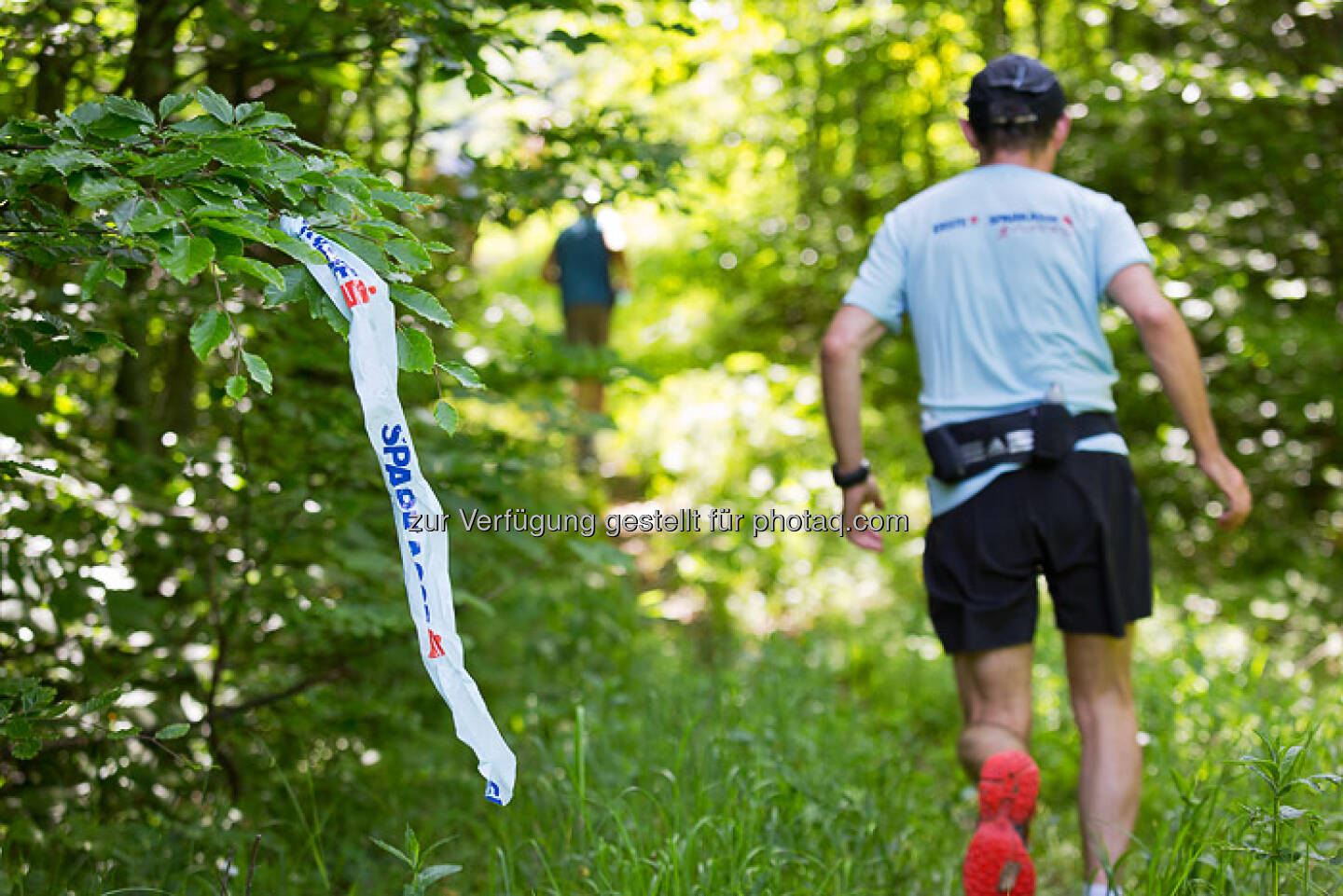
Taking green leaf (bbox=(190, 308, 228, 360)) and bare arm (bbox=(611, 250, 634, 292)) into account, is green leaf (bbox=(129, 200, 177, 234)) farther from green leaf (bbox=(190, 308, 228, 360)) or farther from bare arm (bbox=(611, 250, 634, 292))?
bare arm (bbox=(611, 250, 634, 292))

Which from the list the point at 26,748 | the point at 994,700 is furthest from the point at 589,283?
the point at 26,748

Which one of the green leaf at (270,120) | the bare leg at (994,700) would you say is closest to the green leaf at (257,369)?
the green leaf at (270,120)

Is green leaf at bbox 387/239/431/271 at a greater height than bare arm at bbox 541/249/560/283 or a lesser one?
lesser

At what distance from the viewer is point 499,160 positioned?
12.4 feet

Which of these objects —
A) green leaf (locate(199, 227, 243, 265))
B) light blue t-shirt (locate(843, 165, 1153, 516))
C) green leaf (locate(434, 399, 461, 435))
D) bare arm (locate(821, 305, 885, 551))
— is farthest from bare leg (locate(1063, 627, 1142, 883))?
green leaf (locate(199, 227, 243, 265))

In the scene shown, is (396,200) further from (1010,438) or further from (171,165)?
(1010,438)

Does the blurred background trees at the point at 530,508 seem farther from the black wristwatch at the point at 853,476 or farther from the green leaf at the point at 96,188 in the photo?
the black wristwatch at the point at 853,476

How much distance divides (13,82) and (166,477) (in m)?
1.14

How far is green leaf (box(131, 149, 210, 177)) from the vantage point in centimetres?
159

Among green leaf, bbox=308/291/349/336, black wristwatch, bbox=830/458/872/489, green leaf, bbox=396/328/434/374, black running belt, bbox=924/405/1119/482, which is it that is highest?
green leaf, bbox=308/291/349/336

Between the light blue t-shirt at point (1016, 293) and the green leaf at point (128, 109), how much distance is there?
A: 1903 millimetres

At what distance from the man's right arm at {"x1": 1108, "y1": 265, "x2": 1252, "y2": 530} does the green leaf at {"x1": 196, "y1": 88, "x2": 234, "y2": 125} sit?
207 cm

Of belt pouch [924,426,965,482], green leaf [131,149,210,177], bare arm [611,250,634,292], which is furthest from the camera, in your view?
bare arm [611,250,634,292]

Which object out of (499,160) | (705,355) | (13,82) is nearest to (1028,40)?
(705,355)
